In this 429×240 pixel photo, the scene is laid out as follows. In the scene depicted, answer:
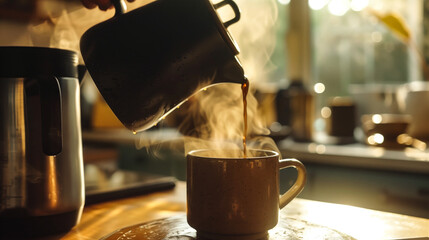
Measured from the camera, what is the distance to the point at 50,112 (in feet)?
2.00

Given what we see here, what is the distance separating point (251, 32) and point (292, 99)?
22.3 inches

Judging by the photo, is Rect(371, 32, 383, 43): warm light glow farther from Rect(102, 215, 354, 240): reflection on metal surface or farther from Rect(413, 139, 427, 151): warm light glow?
Rect(102, 215, 354, 240): reflection on metal surface

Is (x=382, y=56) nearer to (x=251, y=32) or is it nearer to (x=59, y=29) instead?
(x=251, y=32)

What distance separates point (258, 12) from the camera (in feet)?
8.48

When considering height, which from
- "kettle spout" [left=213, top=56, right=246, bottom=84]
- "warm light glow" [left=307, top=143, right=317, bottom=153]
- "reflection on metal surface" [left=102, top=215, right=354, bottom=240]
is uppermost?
"kettle spout" [left=213, top=56, right=246, bottom=84]

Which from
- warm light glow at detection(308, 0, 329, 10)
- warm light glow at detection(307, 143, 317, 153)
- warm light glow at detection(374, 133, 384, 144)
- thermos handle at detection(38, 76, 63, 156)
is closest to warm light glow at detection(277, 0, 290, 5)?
warm light glow at detection(308, 0, 329, 10)

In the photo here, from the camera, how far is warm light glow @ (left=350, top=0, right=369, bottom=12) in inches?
99.9

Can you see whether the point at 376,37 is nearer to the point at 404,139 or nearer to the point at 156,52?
the point at 404,139

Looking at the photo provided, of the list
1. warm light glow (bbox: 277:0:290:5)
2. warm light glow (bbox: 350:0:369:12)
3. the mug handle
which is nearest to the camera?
the mug handle

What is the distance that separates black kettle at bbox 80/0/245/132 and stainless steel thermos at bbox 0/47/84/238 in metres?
0.09

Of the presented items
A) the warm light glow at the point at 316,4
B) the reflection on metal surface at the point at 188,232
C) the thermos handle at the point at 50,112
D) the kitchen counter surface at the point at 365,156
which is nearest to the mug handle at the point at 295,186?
the reflection on metal surface at the point at 188,232

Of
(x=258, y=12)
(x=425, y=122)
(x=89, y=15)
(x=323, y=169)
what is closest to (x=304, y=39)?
(x=258, y=12)

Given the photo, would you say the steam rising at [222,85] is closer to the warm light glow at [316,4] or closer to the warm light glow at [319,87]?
the warm light glow at [316,4]

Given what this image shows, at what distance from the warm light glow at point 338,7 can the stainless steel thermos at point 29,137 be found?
7.59 feet
